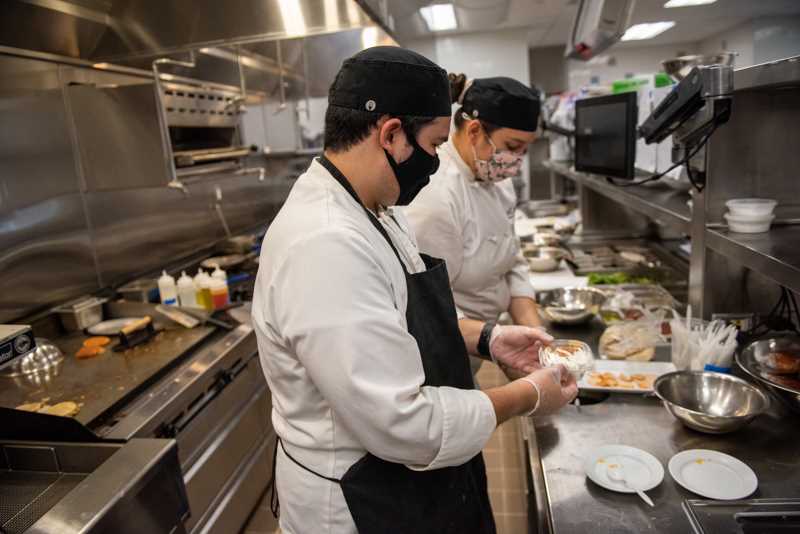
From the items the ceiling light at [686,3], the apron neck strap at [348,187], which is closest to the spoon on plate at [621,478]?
the apron neck strap at [348,187]

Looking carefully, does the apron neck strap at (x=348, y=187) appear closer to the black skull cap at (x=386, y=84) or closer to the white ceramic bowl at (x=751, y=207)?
the black skull cap at (x=386, y=84)

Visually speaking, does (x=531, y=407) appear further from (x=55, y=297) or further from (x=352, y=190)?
(x=55, y=297)

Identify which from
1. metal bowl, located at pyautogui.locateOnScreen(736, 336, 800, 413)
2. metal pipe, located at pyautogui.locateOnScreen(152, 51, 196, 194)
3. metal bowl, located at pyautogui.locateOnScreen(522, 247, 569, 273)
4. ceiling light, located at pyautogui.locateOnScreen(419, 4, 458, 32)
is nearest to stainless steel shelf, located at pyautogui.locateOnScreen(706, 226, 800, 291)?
metal bowl, located at pyautogui.locateOnScreen(736, 336, 800, 413)

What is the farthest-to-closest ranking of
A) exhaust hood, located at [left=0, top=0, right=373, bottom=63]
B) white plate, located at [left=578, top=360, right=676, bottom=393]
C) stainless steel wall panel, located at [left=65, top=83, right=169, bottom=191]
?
1. stainless steel wall panel, located at [left=65, top=83, right=169, bottom=191]
2. exhaust hood, located at [left=0, top=0, right=373, bottom=63]
3. white plate, located at [left=578, top=360, right=676, bottom=393]

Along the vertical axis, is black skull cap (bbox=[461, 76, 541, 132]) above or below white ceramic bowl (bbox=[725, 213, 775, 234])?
above

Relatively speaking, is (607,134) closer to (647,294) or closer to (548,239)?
(647,294)

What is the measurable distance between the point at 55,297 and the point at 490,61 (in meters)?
5.57

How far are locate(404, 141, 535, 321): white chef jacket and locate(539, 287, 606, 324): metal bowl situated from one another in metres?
0.15

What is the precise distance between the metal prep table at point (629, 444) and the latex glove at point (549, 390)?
19 centimetres

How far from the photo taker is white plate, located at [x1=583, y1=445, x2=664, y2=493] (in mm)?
1318

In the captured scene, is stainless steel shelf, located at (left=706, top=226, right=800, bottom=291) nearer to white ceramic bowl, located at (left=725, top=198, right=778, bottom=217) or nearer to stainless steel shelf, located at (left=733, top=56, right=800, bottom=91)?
A: white ceramic bowl, located at (left=725, top=198, right=778, bottom=217)

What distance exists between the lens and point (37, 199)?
2.58 metres

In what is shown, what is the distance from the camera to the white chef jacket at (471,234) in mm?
1973

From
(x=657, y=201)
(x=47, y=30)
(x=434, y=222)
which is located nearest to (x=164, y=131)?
(x=47, y=30)
